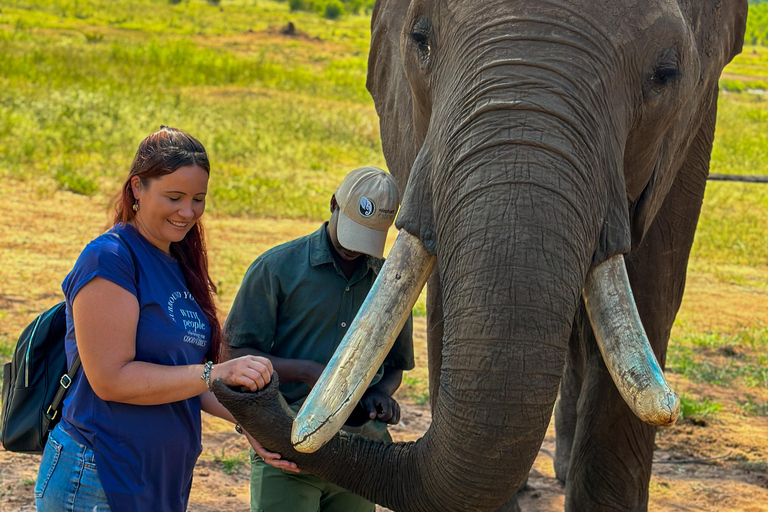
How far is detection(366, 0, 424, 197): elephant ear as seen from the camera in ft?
12.9

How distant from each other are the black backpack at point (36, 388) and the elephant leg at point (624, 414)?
2.21m

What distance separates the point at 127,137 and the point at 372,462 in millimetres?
13527

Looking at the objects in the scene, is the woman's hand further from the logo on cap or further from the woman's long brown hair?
the logo on cap

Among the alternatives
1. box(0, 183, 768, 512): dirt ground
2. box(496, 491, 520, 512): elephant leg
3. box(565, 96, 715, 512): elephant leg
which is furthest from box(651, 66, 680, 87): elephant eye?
box(0, 183, 768, 512): dirt ground

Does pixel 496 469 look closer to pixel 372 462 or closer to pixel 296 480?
pixel 372 462

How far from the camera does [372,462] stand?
2.83 metres

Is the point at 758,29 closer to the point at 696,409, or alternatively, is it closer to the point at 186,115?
the point at 186,115

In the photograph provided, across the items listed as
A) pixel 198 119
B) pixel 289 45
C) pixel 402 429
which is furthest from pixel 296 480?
pixel 289 45

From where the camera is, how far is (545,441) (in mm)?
6320

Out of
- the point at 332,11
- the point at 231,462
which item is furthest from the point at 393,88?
the point at 332,11

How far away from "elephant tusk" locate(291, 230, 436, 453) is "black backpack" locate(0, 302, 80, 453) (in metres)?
0.85

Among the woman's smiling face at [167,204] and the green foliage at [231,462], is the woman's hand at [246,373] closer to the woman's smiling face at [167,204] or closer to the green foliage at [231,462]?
the woman's smiling face at [167,204]

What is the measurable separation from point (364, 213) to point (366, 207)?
2 centimetres

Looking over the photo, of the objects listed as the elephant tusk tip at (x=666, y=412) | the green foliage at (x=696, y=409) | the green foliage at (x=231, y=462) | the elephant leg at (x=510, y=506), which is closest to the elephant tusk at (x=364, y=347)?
the elephant tusk tip at (x=666, y=412)
